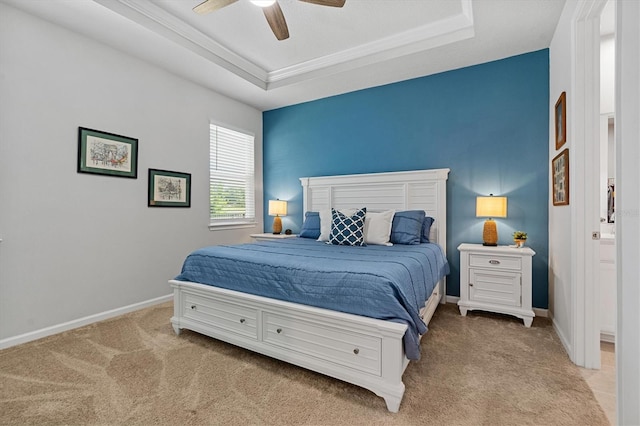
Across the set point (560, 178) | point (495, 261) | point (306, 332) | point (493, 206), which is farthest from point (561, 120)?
point (306, 332)

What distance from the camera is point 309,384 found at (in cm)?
186

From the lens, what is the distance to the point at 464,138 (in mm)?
3469

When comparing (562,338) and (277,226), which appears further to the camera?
(277,226)

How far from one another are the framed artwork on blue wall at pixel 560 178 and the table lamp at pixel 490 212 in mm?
420

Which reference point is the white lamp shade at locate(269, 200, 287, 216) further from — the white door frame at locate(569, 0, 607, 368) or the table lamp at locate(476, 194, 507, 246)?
the white door frame at locate(569, 0, 607, 368)

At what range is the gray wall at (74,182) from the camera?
2.41m

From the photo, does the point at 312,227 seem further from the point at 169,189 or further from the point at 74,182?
the point at 74,182

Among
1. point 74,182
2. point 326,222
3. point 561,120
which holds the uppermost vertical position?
point 561,120

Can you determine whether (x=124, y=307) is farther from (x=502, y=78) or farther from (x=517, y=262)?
(x=502, y=78)

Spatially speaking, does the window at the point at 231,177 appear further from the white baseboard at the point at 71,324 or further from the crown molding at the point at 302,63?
the white baseboard at the point at 71,324

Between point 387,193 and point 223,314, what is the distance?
2.45 meters

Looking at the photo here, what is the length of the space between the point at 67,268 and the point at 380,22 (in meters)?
3.72

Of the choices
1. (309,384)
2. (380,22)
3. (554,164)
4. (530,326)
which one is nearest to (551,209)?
(554,164)

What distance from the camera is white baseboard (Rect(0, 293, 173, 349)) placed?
7.83 ft
